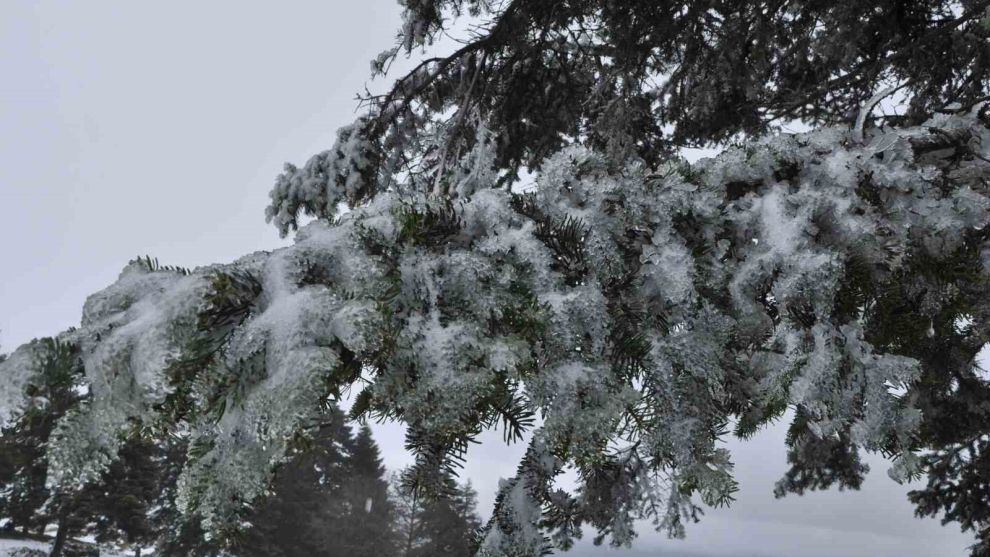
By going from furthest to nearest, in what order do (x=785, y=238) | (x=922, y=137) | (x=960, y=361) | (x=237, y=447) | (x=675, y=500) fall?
(x=960, y=361)
(x=922, y=137)
(x=675, y=500)
(x=785, y=238)
(x=237, y=447)

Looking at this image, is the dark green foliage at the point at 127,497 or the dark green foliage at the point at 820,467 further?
the dark green foliage at the point at 127,497

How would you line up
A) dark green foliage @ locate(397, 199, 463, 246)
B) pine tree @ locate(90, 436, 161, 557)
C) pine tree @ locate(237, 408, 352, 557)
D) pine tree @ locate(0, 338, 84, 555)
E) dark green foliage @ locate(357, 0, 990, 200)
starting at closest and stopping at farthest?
pine tree @ locate(0, 338, 84, 555) → dark green foliage @ locate(397, 199, 463, 246) → dark green foliage @ locate(357, 0, 990, 200) → pine tree @ locate(90, 436, 161, 557) → pine tree @ locate(237, 408, 352, 557)

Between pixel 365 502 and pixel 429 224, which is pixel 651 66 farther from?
pixel 365 502

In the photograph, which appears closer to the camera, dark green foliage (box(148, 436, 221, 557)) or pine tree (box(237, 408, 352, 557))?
dark green foliage (box(148, 436, 221, 557))

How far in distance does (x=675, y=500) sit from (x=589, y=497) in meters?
0.85

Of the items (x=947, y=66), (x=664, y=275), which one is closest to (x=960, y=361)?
(x=947, y=66)

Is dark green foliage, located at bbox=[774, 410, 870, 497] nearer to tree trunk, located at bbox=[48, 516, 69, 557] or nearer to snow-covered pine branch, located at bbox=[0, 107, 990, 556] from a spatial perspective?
snow-covered pine branch, located at bbox=[0, 107, 990, 556]

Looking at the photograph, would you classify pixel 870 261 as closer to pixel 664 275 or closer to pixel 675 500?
pixel 664 275

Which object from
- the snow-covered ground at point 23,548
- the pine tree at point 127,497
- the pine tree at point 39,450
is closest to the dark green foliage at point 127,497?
the pine tree at point 127,497

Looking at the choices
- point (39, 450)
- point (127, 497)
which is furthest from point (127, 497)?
point (39, 450)

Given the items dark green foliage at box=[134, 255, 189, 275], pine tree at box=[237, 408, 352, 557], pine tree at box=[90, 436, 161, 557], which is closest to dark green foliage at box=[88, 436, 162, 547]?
pine tree at box=[90, 436, 161, 557]

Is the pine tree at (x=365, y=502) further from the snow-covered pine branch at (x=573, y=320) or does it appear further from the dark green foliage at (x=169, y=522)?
the snow-covered pine branch at (x=573, y=320)

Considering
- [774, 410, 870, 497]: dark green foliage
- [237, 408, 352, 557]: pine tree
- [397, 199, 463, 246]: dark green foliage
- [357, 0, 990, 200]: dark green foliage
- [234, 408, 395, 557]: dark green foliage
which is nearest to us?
[397, 199, 463, 246]: dark green foliage

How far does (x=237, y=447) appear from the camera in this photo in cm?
114
